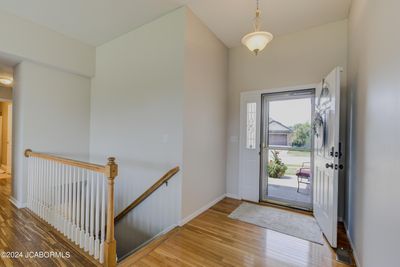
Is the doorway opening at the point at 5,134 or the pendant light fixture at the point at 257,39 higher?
the pendant light fixture at the point at 257,39

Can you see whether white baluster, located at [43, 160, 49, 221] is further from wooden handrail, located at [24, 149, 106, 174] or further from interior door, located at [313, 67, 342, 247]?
interior door, located at [313, 67, 342, 247]

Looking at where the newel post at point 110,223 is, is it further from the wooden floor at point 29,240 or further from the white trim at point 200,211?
the white trim at point 200,211

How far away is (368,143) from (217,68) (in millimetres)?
2548

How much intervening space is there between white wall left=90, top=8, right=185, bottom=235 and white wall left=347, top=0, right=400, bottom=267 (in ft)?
6.75

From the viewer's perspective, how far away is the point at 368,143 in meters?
1.71

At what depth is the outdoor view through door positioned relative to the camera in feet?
10.9

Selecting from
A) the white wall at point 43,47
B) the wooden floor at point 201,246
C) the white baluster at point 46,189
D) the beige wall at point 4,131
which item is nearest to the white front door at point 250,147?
the wooden floor at point 201,246

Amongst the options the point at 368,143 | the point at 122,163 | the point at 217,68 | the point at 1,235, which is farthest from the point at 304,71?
the point at 1,235

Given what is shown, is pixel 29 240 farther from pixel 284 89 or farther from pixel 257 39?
pixel 284 89

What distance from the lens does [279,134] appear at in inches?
141

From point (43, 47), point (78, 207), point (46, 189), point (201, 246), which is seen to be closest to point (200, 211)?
point (201, 246)

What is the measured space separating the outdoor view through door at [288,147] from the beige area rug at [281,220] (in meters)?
0.43

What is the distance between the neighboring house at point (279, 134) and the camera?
3.51 m

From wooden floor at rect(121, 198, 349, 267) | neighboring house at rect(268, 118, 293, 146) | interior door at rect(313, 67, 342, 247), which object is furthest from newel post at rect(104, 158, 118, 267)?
neighboring house at rect(268, 118, 293, 146)
